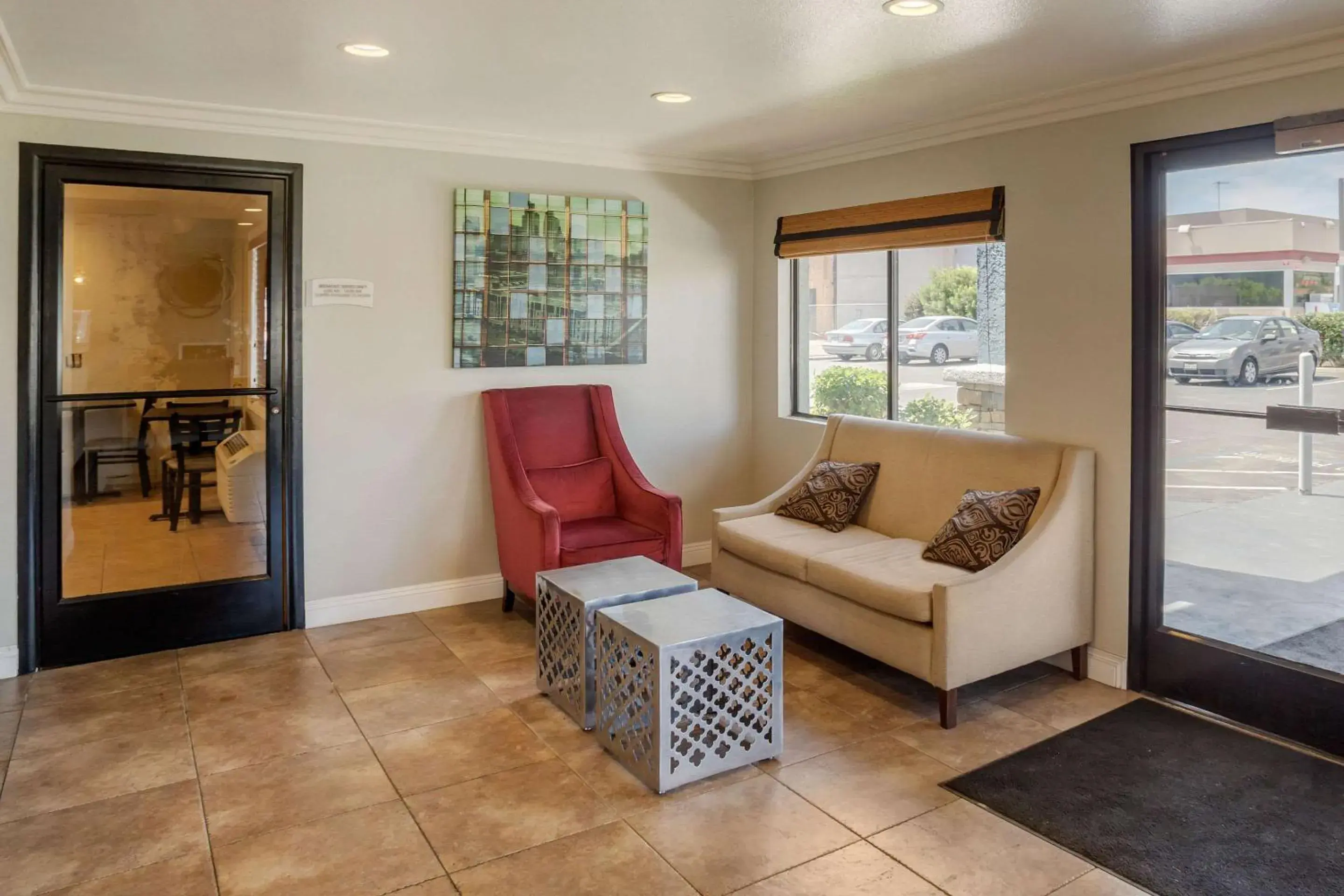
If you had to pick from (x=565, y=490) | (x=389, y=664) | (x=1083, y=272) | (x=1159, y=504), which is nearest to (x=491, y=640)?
(x=389, y=664)

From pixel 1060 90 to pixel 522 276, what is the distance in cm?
258

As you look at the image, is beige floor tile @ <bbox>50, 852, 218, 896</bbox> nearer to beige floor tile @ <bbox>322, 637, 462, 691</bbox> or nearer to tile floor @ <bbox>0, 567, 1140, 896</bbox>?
tile floor @ <bbox>0, 567, 1140, 896</bbox>

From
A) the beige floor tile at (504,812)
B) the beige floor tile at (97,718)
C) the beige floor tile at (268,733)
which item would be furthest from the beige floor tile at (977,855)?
the beige floor tile at (97,718)

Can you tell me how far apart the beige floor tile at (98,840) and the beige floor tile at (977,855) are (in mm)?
1927

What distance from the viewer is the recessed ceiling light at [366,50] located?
125 inches

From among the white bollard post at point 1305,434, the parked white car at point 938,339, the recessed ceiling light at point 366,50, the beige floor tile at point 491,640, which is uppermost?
the recessed ceiling light at point 366,50

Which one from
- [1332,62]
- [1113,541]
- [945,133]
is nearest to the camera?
[1332,62]

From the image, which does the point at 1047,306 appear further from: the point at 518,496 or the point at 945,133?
the point at 518,496

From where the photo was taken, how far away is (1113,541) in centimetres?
372

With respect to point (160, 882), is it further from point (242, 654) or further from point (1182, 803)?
point (1182, 803)

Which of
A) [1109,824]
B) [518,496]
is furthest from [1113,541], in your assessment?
[518,496]

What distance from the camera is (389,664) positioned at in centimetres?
404

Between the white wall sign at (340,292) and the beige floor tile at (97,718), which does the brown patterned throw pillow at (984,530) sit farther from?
the beige floor tile at (97,718)

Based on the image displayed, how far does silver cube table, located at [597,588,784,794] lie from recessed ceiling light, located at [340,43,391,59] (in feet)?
6.66
